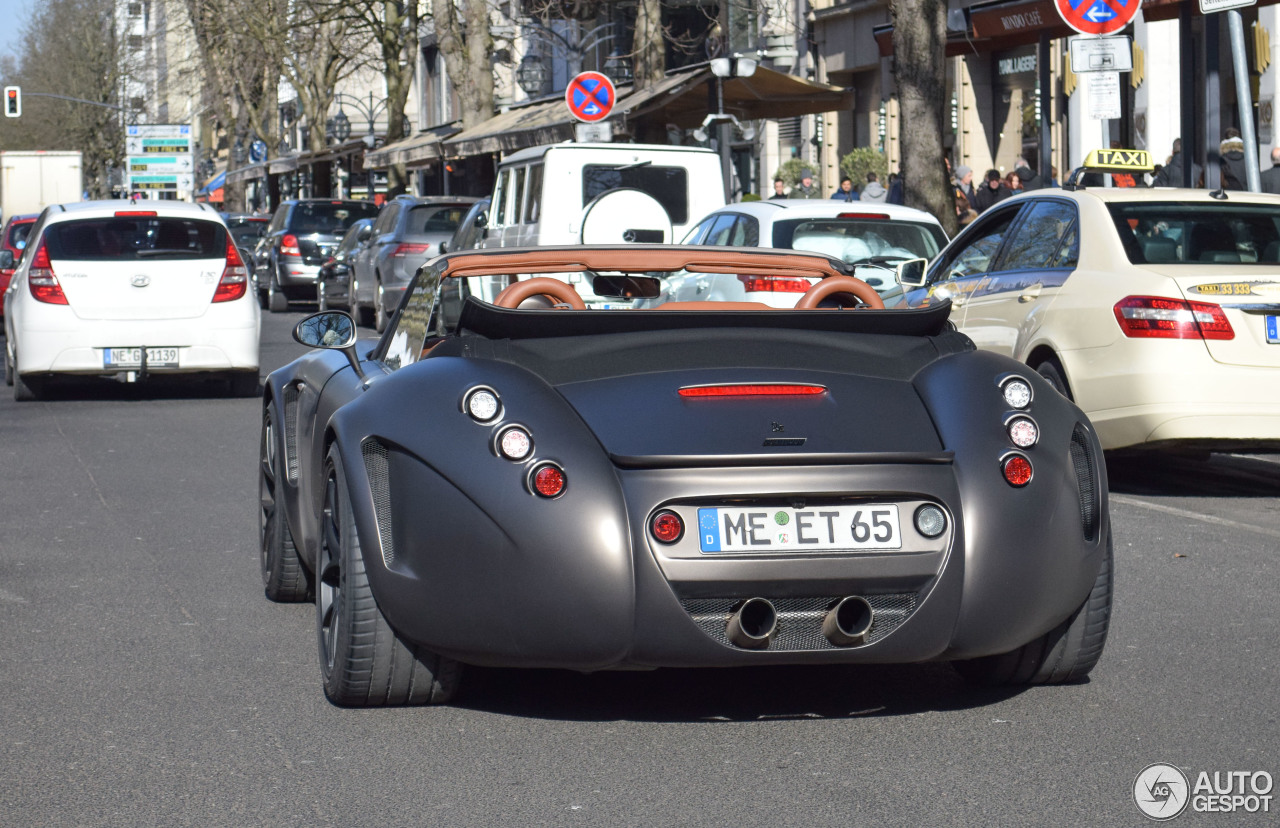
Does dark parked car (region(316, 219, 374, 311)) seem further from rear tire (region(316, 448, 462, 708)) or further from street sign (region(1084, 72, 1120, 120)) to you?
rear tire (region(316, 448, 462, 708))

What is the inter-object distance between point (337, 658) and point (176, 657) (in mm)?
996

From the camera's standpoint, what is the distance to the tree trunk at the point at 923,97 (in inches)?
763

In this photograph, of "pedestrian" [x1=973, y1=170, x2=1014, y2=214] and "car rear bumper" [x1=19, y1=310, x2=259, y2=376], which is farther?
"pedestrian" [x1=973, y1=170, x2=1014, y2=214]

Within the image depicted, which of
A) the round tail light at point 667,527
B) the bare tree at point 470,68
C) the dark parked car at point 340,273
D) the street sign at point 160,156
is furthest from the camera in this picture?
the street sign at point 160,156

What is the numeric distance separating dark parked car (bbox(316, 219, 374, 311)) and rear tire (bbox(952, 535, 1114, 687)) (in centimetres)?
2073

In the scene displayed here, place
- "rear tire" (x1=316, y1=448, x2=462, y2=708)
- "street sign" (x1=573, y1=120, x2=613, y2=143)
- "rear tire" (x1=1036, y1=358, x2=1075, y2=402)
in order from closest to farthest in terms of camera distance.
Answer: "rear tire" (x1=316, y1=448, x2=462, y2=708)
"rear tire" (x1=1036, y1=358, x2=1075, y2=402)
"street sign" (x1=573, y1=120, x2=613, y2=143)

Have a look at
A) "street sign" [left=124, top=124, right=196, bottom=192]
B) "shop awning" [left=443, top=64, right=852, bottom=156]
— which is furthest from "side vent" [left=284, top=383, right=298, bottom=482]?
"street sign" [left=124, top=124, right=196, bottom=192]

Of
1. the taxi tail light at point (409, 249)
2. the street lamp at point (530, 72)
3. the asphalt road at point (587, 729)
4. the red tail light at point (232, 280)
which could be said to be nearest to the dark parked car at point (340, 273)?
the taxi tail light at point (409, 249)

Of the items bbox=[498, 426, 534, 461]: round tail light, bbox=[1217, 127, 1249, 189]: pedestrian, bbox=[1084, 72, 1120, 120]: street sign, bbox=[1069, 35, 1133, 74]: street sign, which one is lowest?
bbox=[498, 426, 534, 461]: round tail light

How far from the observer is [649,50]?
31078 mm

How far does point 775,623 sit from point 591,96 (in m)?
20.4

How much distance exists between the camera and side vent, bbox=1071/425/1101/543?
4.84 m

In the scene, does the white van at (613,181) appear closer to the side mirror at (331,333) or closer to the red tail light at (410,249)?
the red tail light at (410,249)

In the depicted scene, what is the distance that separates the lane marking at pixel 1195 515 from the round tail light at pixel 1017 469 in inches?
153
